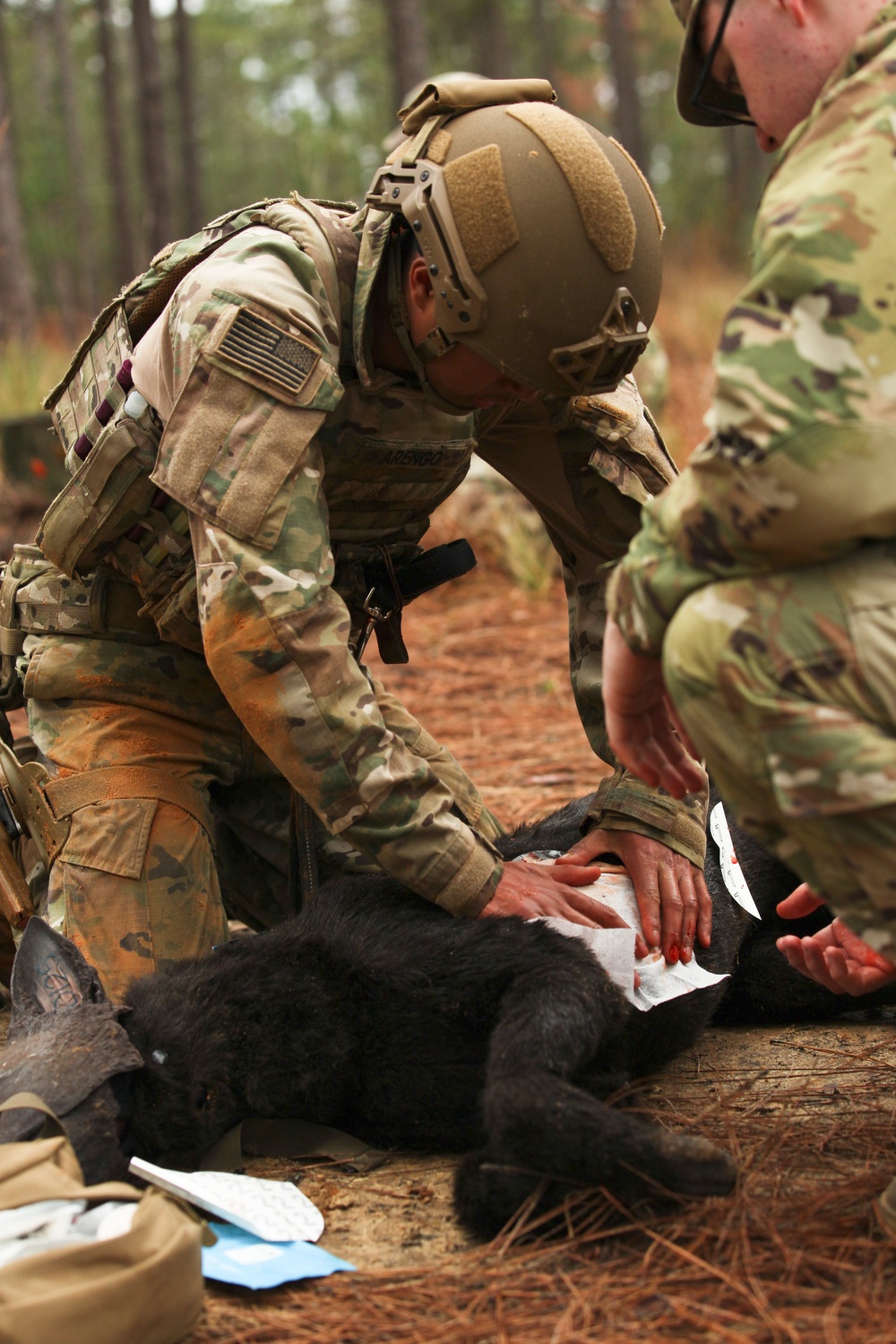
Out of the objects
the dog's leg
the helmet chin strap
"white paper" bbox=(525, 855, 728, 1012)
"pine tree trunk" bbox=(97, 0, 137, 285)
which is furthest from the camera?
"pine tree trunk" bbox=(97, 0, 137, 285)

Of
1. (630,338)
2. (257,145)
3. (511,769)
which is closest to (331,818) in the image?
(630,338)

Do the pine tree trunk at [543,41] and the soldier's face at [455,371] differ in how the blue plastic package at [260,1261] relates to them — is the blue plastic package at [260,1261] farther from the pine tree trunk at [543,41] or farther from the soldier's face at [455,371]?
the pine tree trunk at [543,41]

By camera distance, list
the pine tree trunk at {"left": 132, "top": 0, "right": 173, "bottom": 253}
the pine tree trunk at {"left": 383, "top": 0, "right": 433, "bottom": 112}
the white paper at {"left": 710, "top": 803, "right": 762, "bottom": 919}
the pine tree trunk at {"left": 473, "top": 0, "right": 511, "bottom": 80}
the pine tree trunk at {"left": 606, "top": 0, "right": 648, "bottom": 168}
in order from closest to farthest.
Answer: the white paper at {"left": 710, "top": 803, "right": 762, "bottom": 919}
the pine tree trunk at {"left": 383, "top": 0, "right": 433, "bottom": 112}
the pine tree trunk at {"left": 132, "top": 0, "right": 173, "bottom": 253}
the pine tree trunk at {"left": 606, "top": 0, "right": 648, "bottom": 168}
the pine tree trunk at {"left": 473, "top": 0, "right": 511, "bottom": 80}

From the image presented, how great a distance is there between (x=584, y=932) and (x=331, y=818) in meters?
0.48

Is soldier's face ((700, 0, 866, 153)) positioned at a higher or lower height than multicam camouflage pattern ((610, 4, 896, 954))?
higher

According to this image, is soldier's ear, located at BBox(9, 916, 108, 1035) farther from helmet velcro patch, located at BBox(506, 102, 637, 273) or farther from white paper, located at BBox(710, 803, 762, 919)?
helmet velcro patch, located at BBox(506, 102, 637, 273)

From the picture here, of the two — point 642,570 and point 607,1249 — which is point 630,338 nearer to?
point 642,570

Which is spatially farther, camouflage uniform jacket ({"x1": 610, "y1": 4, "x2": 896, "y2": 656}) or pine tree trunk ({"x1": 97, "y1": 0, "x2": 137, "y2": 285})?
pine tree trunk ({"x1": 97, "y1": 0, "x2": 137, "y2": 285})

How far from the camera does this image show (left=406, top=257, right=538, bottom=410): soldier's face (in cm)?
240

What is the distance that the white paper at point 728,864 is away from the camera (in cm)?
256

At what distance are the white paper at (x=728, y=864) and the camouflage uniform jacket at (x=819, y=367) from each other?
1.16 metres

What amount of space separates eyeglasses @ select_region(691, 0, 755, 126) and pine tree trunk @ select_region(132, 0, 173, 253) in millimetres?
11665

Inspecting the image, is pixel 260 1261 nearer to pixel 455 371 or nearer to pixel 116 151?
pixel 455 371

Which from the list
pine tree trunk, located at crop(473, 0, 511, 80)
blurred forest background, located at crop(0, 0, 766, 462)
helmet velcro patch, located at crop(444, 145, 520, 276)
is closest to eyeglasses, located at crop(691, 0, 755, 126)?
helmet velcro patch, located at crop(444, 145, 520, 276)
